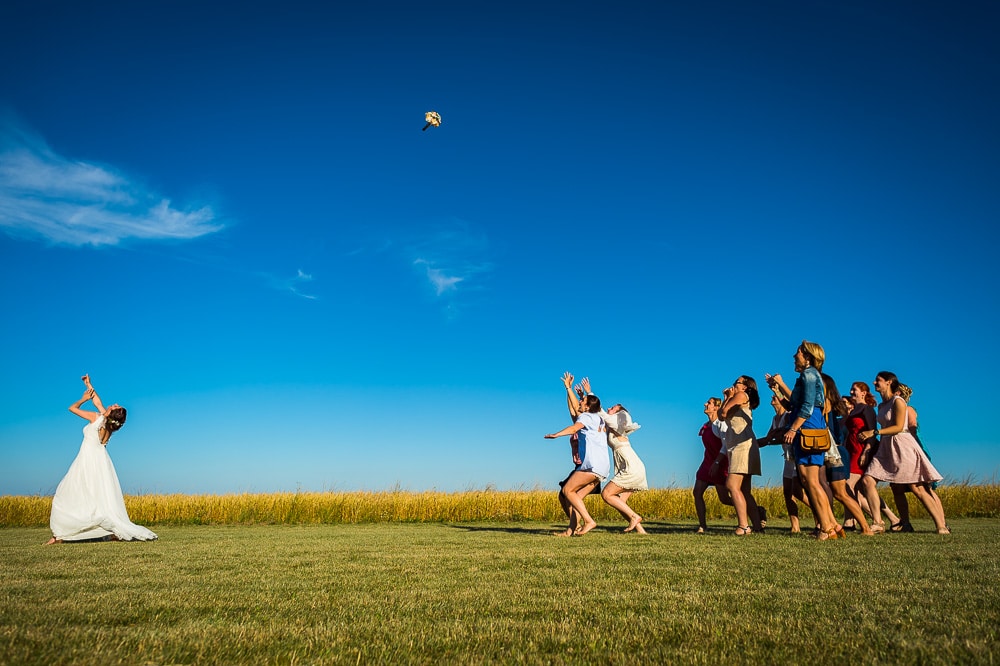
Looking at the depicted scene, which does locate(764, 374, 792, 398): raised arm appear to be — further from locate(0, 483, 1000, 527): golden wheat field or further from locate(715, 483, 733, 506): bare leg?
locate(0, 483, 1000, 527): golden wheat field

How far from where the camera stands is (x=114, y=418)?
10883 mm

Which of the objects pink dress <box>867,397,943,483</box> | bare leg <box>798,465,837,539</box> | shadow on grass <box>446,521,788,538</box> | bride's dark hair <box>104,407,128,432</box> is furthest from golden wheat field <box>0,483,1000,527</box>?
bare leg <box>798,465,837,539</box>

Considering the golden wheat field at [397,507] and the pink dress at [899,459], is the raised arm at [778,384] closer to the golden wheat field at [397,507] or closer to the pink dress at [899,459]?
the pink dress at [899,459]

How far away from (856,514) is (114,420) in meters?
11.7

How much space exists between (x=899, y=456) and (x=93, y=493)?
12.6 metres

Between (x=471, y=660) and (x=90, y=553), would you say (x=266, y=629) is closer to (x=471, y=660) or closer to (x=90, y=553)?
(x=471, y=660)

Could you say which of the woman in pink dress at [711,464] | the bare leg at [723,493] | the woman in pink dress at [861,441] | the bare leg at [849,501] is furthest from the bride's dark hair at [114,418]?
the woman in pink dress at [861,441]

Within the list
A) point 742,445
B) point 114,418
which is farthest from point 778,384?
point 114,418

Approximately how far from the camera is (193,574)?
5605mm

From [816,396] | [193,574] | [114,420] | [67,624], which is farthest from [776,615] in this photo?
[114,420]

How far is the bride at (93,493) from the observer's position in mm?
10203

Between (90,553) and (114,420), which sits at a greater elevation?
(114,420)

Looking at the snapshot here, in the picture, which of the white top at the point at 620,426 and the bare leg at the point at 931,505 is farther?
the white top at the point at 620,426

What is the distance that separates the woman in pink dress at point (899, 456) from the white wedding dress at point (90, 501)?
1166 centimetres
